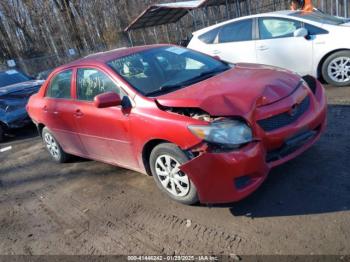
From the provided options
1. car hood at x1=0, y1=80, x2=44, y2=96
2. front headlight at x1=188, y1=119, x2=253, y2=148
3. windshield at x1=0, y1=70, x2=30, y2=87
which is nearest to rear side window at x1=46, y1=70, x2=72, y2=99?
front headlight at x1=188, y1=119, x2=253, y2=148

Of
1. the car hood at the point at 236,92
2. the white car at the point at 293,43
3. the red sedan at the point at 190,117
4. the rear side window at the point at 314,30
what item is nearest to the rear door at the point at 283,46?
the white car at the point at 293,43

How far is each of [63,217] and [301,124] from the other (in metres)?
2.85

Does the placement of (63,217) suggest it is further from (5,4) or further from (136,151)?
(5,4)

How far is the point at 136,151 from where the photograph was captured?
162 inches

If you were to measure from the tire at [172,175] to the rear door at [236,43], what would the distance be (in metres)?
4.55

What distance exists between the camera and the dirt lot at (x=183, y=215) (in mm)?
3195

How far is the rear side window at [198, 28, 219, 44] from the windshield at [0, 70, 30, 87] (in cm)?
532

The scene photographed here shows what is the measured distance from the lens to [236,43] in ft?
25.8

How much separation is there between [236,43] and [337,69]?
212 cm

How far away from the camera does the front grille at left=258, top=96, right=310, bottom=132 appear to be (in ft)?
11.3

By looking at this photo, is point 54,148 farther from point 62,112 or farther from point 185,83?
point 185,83

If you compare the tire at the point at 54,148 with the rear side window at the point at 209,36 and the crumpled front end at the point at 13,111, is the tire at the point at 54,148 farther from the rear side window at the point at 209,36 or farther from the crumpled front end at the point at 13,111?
the rear side window at the point at 209,36

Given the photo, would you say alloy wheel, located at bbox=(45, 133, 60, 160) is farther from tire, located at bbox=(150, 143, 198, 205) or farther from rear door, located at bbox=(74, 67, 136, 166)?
tire, located at bbox=(150, 143, 198, 205)

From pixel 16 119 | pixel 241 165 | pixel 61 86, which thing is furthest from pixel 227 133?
pixel 16 119
